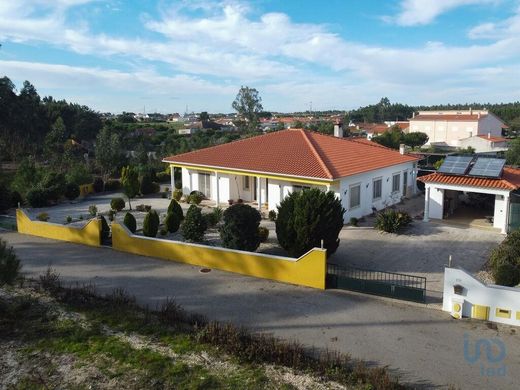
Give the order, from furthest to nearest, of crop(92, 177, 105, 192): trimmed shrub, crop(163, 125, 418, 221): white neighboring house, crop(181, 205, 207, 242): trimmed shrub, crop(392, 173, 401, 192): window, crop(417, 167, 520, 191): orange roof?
Result: crop(92, 177, 105, 192): trimmed shrub
crop(392, 173, 401, 192): window
crop(163, 125, 418, 221): white neighboring house
crop(417, 167, 520, 191): orange roof
crop(181, 205, 207, 242): trimmed shrub

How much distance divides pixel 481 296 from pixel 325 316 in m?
4.33

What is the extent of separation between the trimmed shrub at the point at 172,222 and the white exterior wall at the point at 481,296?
499 inches

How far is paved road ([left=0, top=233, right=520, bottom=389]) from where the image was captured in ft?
32.5

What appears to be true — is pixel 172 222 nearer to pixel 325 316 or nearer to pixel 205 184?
pixel 205 184

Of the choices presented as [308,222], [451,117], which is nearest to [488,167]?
[308,222]

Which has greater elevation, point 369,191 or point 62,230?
point 369,191

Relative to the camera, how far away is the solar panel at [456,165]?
76.1 feet

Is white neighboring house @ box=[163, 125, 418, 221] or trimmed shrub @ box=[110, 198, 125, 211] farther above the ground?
Result: white neighboring house @ box=[163, 125, 418, 221]

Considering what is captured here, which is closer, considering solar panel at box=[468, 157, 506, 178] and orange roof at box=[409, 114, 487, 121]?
solar panel at box=[468, 157, 506, 178]

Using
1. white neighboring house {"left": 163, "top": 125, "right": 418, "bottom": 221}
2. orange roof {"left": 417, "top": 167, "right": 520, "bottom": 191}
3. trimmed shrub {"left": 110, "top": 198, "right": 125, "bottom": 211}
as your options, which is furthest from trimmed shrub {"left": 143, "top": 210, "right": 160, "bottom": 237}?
orange roof {"left": 417, "top": 167, "right": 520, "bottom": 191}

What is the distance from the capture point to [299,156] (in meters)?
25.5

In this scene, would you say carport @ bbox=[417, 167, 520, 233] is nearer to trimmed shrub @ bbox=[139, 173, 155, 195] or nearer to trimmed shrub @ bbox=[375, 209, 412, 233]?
trimmed shrub @ bbox=[375, 209, 412, 233]

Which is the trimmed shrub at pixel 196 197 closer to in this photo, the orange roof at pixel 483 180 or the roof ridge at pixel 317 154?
the roof ridge at pixel 317 154

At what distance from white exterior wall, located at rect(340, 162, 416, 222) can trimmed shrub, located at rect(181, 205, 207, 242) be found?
24.0 feet
